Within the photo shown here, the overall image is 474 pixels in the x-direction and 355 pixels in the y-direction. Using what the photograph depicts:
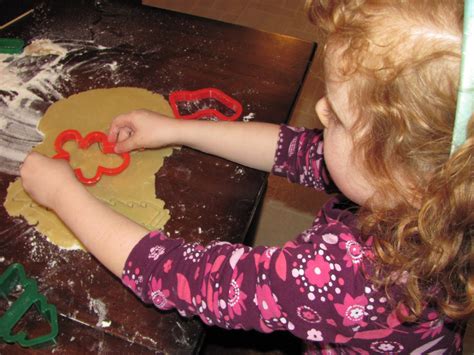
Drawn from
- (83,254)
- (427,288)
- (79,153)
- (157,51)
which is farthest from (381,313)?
(157,51)

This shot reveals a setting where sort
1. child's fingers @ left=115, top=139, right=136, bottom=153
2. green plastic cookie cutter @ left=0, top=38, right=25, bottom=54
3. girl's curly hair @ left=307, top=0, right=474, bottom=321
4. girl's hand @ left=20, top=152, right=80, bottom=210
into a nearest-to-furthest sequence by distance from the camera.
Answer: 1. girl's curly hair @ left=307, top=0, right=474, bottom=321
2. girl's hand @ left=20, top=152, right=80, bottom=210
3. child's fingers @ left=115, top=139, right=136, bottom=153
4. green plastic cookie cutter @ left=0, top=38, right=25, bottom=54

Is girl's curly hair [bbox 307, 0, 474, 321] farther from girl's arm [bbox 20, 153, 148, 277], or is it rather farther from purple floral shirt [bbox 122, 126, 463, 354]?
girl's arm [bbox 20, 153, 148, 277]

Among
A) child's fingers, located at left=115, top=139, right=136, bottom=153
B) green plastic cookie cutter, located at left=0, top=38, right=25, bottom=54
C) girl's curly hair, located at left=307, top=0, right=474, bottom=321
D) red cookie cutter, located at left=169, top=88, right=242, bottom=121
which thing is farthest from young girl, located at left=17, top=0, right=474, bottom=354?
green plastic cookie cutter, located at left=0, top=38, right=25, bottom=54

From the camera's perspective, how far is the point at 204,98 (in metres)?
0.97

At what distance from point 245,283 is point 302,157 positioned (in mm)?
344

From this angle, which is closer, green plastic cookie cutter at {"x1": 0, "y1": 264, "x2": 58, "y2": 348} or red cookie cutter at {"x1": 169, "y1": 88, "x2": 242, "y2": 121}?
green plastic cookie cutter at {"x1": 0, "y1": 264, "x2": 58, "y2": 348}

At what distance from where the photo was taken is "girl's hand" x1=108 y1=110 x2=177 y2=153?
0.85 meters

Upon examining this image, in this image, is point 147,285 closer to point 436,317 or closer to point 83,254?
point 83,254

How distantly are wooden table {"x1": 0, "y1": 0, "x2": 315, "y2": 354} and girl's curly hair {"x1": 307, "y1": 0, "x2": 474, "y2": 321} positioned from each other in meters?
0.27

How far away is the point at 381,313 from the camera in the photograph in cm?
58

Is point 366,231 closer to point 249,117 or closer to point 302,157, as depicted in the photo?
point 302,157

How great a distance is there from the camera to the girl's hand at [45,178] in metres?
0.72

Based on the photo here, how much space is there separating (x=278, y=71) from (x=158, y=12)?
37 cm

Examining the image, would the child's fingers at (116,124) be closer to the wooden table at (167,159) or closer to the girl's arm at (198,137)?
the girl's arm at (198,137)
